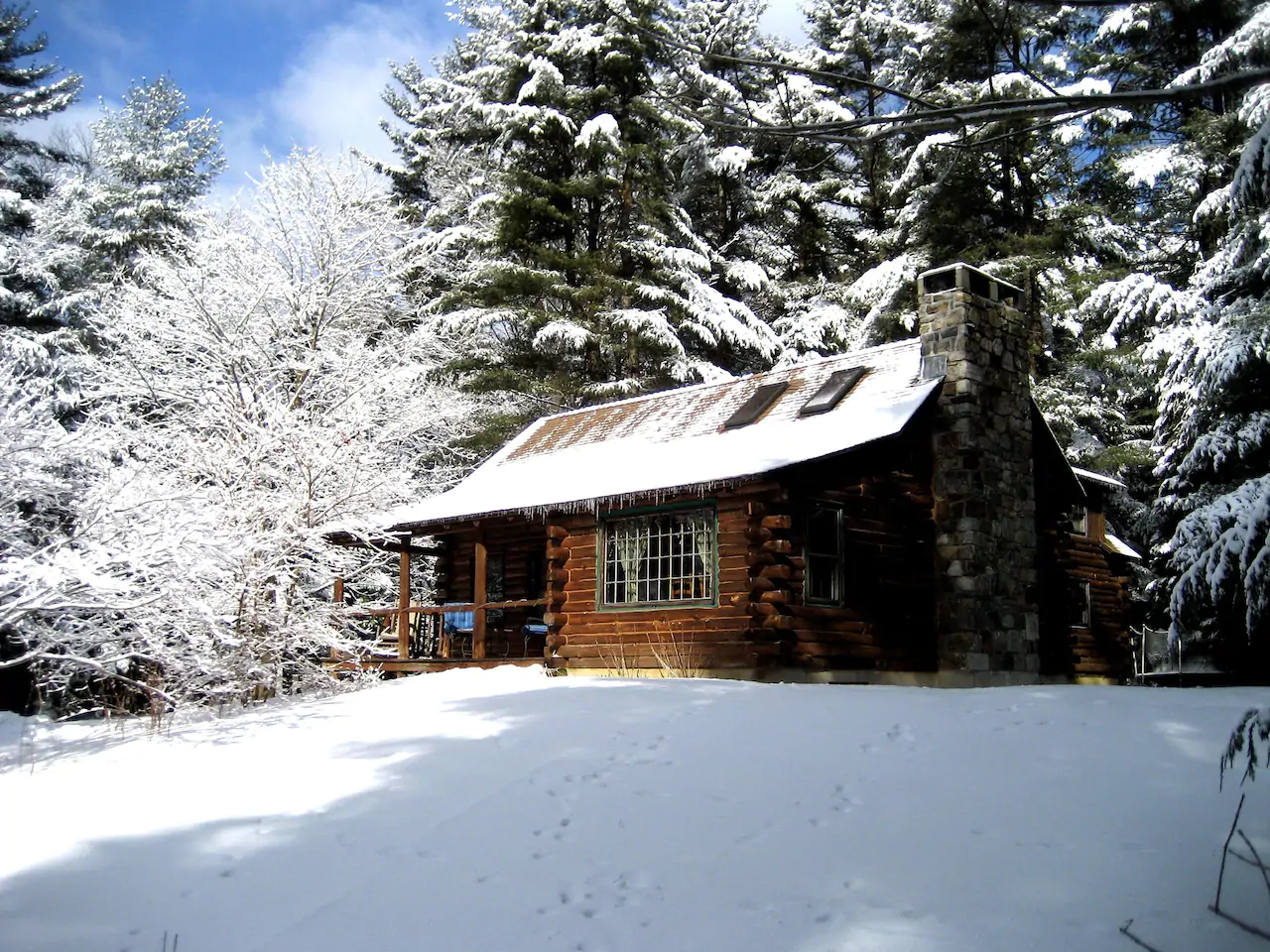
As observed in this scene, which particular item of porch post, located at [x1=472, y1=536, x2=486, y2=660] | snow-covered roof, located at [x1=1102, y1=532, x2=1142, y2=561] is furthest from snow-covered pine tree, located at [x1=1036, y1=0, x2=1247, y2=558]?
porch post, located at [x1=472, y1=536, x2=486, y2=660]

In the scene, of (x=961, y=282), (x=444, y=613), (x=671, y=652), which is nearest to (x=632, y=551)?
(x=671, y=652)

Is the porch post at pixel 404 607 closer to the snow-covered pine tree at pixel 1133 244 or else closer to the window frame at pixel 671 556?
the window frame at pixel 671 556

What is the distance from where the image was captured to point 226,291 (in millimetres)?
23906

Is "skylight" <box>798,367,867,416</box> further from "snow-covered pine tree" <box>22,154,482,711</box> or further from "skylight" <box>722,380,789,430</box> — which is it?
"snow-covered pine tree" <box>22,154,482,711</box>

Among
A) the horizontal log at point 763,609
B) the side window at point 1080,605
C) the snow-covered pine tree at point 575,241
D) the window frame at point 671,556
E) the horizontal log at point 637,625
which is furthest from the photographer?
the snow-covered pine tree at point 575,241

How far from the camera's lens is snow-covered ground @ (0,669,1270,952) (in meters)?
5.71

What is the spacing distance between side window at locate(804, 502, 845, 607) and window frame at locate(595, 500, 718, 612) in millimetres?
1406

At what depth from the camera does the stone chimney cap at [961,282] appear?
55.5 ft

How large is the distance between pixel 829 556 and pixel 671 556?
223 centimetres

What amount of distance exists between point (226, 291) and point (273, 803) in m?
18.0

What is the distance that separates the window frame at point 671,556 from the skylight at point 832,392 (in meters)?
2.76

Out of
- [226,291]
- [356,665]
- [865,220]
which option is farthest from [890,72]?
[356,665]

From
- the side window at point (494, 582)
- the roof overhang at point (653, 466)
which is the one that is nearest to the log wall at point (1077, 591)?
the roof overhang at point (653, 466)

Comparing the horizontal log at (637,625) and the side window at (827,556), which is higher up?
the side window at (827,556)
